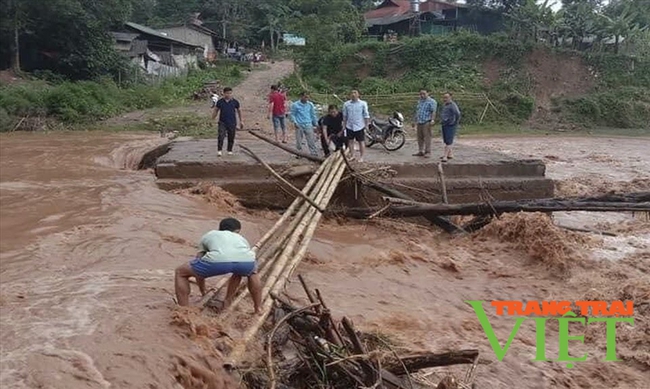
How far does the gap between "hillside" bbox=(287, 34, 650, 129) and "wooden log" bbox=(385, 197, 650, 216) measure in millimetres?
22488

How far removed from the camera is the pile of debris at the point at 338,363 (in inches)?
170

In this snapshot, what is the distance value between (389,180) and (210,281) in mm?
5854

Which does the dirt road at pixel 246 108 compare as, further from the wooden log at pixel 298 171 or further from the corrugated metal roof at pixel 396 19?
the wooden log at pixel 298 171

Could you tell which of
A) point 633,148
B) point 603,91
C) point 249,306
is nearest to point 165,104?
point 633,148

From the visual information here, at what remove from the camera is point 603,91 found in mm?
35812

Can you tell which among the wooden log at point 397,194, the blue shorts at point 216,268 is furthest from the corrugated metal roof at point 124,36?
the blue shorts at point 216,268

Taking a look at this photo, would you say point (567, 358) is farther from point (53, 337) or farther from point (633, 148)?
point (633, 148)

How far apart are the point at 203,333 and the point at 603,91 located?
117ft

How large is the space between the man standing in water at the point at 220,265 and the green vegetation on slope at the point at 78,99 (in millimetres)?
19765

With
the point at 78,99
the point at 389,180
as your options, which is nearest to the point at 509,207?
the point at 389,180

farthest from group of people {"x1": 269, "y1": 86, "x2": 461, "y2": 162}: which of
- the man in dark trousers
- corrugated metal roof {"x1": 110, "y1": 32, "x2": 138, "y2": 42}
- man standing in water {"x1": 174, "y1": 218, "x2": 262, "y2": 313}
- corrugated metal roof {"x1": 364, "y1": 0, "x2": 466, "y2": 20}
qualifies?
corrugated metal roof {"x1": 364, "y1": 0, "x2": 466, "y2": 20}

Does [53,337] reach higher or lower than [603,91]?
lower

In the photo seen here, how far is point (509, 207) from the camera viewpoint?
10141mm

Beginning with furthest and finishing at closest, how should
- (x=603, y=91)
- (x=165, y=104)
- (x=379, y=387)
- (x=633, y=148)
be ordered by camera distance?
1. (x=603, y=91)
2. (x=165, y=104)
3. (x=633, y=148)
4. (x=379, y=387)
